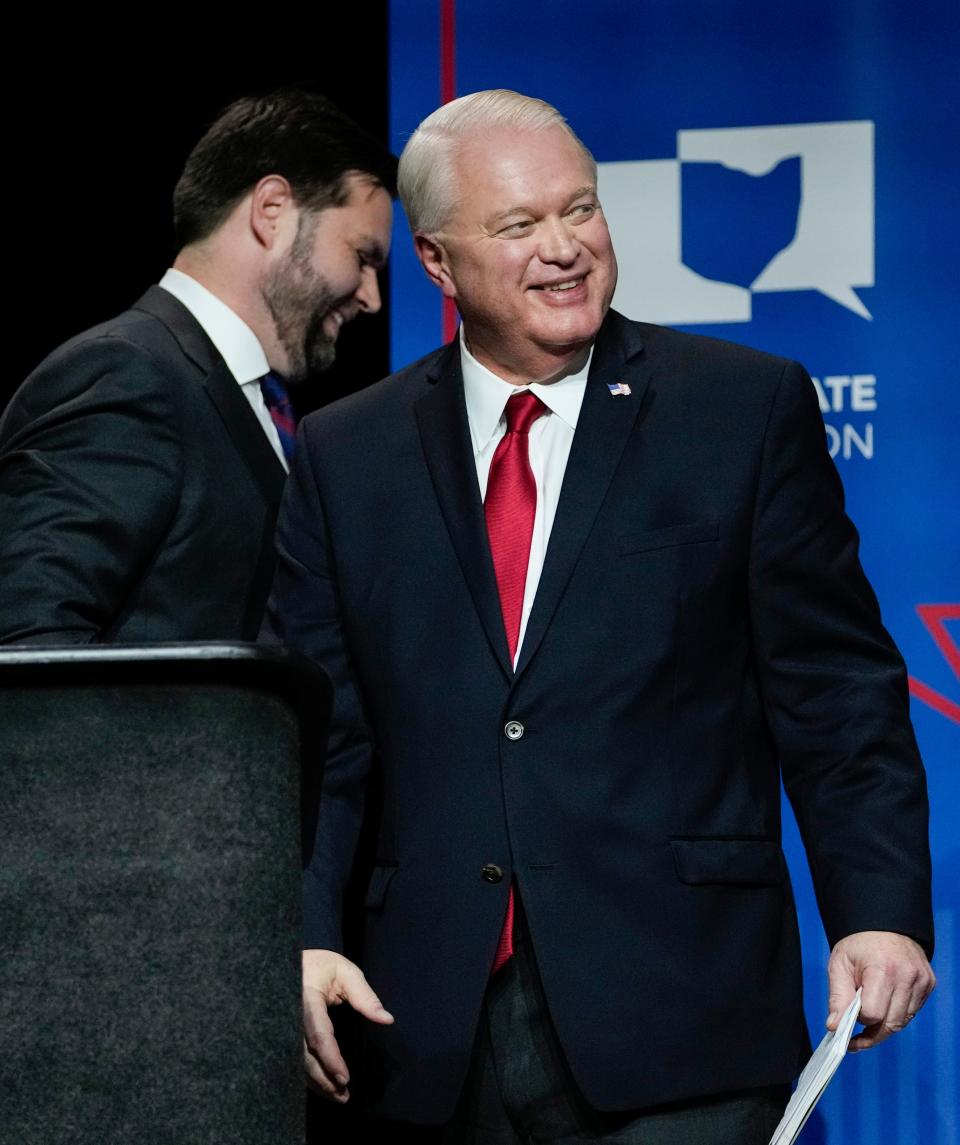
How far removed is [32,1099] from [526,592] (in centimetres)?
94

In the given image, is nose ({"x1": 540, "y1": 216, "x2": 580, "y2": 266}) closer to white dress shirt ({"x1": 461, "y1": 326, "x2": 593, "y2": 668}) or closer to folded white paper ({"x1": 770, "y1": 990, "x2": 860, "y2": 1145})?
white dress shirt ({"x1": 461, "y1": 326, "x2": 593, "y2": 668})

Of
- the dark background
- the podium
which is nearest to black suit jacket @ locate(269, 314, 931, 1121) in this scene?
Result: the podium

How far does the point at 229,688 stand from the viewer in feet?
3.09

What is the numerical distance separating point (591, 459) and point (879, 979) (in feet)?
1.86

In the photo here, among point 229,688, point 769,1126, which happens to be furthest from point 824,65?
point 229,688

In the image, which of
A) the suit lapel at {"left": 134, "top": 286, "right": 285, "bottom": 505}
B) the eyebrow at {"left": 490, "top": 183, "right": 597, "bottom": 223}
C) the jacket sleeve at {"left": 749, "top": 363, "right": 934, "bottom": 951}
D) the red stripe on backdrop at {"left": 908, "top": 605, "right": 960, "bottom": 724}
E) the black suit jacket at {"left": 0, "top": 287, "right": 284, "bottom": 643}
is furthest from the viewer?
the red stripe on backdrop at {"left": 908, "top": 605, "right": 960, "bottom": 724}

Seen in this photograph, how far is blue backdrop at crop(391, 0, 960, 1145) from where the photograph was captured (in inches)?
113

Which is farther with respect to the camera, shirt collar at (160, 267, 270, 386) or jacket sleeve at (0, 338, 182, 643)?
shirt collar at (160, 267, 270, 386)

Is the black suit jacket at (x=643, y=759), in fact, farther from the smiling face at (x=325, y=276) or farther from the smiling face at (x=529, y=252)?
the smiling face at (x=325, y=276)

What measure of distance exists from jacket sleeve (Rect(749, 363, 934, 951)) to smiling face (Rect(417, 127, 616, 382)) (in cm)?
24

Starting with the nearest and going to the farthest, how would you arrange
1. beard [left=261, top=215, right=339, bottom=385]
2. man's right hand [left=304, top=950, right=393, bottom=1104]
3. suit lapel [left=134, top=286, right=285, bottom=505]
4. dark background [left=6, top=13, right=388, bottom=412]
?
man's right hand [left=304, top=950, right=393, bottom=1104] < suit lapel [left=134, top=286, right=285, bottom=505] < beard [left=261, top=215, right=339, bottom=385] < dark background [left=6, top=13, right=388, bottom=412]

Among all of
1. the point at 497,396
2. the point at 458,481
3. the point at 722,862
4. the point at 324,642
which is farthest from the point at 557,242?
the point at 722,862

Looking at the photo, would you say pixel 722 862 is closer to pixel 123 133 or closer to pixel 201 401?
pixel 201 401

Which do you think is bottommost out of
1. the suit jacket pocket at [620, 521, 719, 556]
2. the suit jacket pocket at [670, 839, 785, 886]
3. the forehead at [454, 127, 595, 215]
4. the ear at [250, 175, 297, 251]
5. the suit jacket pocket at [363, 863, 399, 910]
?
the suit jacket pocket at [363, 863, 399, 910]
